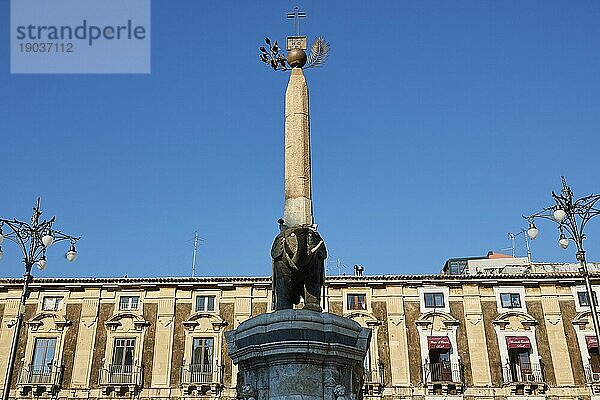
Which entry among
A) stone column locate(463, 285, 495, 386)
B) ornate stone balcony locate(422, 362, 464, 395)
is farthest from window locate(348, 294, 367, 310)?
stone column locate(463, 285, 495, 386)

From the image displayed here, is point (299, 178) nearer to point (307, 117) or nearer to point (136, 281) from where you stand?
point (307, 117)

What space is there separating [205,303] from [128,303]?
13.6 feet

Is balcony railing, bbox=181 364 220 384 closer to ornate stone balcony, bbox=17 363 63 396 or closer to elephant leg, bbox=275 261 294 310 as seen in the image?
ornate stone balcony, bbox=17 363 63 396

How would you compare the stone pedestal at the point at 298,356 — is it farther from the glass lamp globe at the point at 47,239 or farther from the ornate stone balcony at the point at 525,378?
the ornate stone balcony at the point at 525,378

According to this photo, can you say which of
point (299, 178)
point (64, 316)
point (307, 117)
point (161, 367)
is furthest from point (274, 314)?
point (64, 316)

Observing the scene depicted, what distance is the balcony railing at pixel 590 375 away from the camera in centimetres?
3300

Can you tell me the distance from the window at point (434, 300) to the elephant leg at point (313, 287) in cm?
2612

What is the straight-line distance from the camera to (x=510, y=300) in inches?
1388

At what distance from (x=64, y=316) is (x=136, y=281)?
412 cm

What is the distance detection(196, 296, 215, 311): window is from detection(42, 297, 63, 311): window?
739 centimetres

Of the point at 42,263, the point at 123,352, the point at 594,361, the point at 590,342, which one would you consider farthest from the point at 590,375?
the point at 42,263

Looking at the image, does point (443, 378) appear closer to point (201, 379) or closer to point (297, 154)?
point (201, 379)

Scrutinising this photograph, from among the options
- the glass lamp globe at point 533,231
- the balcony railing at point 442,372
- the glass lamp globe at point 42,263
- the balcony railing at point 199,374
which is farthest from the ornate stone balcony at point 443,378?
the glass lamp globe at point 42,263

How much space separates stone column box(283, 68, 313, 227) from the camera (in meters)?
11.4
